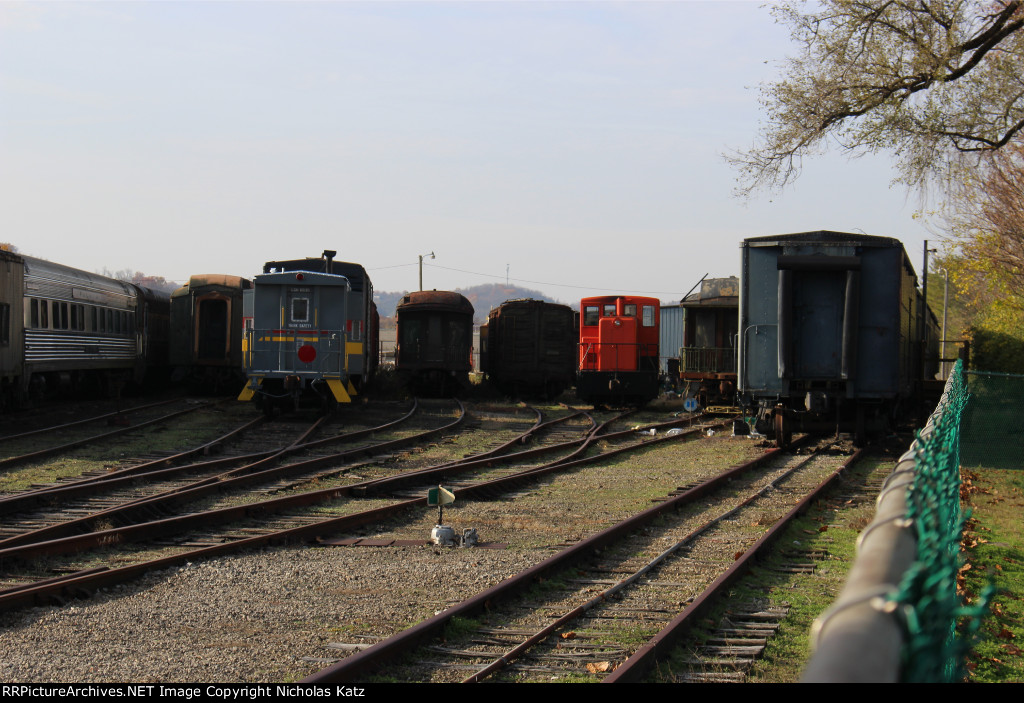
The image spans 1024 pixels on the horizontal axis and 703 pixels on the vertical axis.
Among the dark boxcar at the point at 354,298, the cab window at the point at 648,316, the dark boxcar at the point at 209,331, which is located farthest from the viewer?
the dark boxcar at the point at 209,331

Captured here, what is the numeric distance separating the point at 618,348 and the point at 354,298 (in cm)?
860

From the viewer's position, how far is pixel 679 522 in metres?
10.1

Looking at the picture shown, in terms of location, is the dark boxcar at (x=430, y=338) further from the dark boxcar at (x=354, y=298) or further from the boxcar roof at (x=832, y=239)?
the boxcar roof at (x=832, y=239)

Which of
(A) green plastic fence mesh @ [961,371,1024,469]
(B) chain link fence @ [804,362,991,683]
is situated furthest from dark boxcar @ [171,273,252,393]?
(B) chain link fence @ [804,362,991,683]

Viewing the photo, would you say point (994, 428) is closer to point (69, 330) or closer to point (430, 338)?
point (430, 338)

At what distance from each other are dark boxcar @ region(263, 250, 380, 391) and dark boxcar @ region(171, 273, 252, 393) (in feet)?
15.5

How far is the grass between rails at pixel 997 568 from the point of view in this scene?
5657mm

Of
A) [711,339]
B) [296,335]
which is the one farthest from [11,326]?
[711,339]

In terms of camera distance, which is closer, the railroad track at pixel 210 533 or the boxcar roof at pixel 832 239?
the railroad track at pixel 210 533

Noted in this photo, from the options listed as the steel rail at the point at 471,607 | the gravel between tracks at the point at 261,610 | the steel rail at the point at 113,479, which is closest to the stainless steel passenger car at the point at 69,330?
the steel rail at the point at 113,479

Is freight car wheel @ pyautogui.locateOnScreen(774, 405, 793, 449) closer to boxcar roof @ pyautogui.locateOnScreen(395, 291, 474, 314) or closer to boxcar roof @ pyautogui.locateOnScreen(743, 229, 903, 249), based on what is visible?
boxcar roof @ pyautogui.locateOnScreen(743, 229, 903, 249)

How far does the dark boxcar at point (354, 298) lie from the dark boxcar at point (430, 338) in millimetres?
4661
